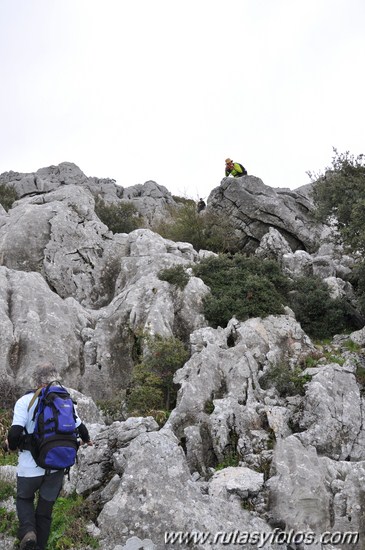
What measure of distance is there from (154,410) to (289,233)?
19.6 metres

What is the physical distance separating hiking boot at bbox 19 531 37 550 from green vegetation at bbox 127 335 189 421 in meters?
7.54

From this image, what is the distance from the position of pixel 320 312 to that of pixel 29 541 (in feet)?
52.4

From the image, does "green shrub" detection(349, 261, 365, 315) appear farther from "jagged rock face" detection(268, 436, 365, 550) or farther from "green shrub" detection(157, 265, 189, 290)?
"jagged rock face" detection(268, 436, 365, 550)

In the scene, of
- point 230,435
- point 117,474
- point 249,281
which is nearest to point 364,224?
point 249,281

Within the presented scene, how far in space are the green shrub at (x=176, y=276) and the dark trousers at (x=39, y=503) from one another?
43.0ft

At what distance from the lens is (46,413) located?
753cm

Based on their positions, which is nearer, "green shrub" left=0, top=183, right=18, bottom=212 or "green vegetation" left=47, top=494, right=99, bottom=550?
"green vegetation" left=47, top=494, right=99, bottom=550

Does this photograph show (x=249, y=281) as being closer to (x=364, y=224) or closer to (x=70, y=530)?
(x=364, y=224)

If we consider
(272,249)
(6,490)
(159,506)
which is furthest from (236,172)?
(159,506)

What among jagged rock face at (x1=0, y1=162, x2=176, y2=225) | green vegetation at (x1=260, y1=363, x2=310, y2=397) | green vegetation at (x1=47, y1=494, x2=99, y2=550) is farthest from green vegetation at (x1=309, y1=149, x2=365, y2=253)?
jagged rock face at (x1=0, y1=162, x2=176, y2=225)

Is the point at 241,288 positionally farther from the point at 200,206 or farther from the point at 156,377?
the point at 200,206

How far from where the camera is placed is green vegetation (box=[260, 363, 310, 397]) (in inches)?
591

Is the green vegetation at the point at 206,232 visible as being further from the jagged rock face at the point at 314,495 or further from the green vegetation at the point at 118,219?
the jagged rock face at the point at 314,495

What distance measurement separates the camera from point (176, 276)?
67.8 feet
